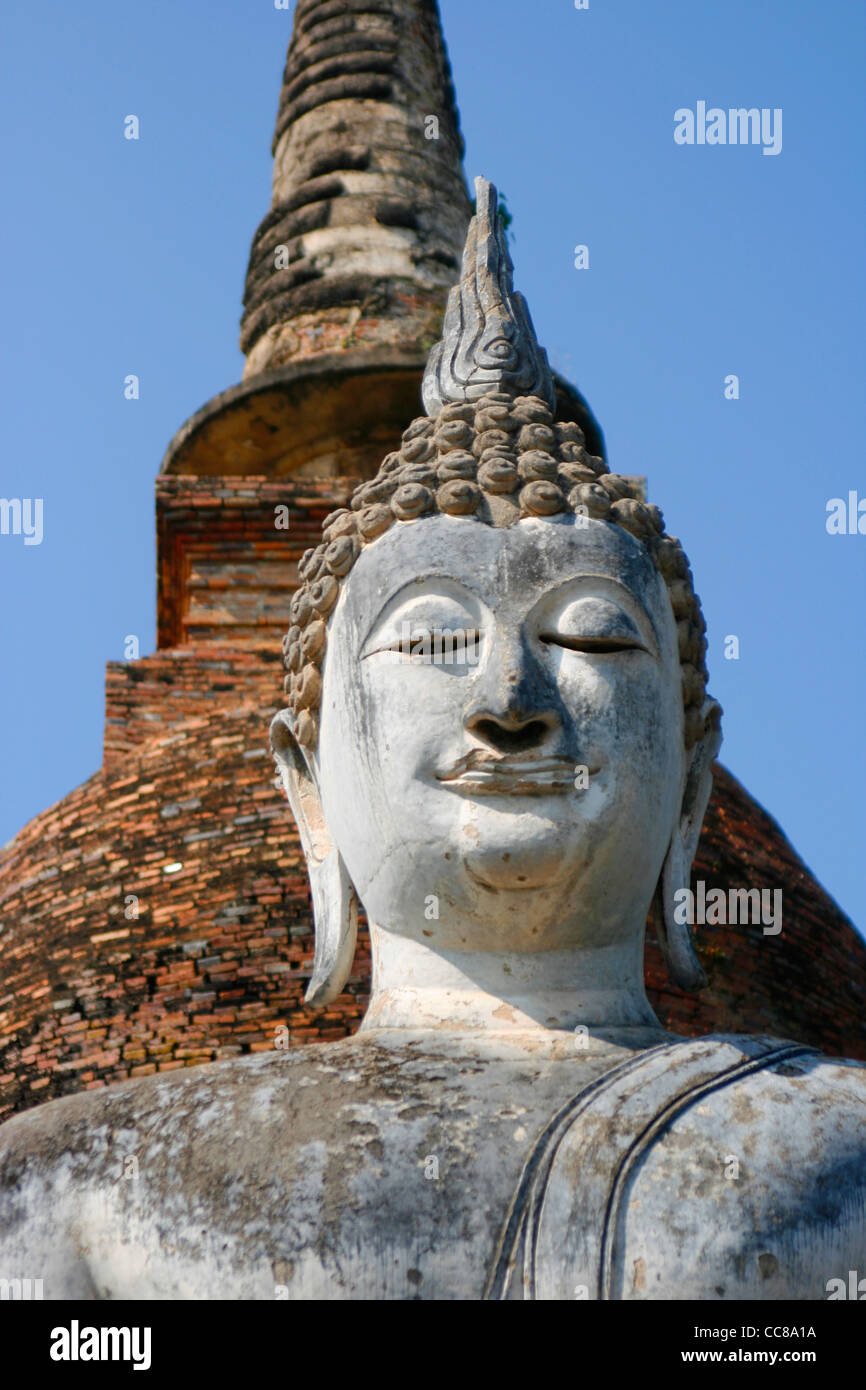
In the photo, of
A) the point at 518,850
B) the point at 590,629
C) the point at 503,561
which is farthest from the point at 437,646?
the point at 518,850

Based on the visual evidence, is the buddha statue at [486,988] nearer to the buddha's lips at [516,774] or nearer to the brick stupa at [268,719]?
the buddha's lips at [516,774]

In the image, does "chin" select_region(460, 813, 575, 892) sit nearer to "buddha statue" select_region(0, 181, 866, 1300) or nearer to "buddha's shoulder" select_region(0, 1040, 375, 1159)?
"buddha statue" select_region(0, 181, 866, 1300)

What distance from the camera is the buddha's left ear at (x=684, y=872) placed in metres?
6.32

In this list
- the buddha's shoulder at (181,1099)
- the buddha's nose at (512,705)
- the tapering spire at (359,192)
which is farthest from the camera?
the tapering spire at (359,192)

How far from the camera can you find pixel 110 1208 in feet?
17.5

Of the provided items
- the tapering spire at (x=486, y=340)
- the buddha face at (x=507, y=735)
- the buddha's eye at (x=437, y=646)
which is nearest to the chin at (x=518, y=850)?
the buddha face at (x=507, y=735)

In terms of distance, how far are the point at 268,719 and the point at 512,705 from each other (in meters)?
4.75

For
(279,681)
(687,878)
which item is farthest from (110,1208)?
(279,681)

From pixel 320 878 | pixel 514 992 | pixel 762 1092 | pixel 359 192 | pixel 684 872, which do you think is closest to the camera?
pixel 762 1092

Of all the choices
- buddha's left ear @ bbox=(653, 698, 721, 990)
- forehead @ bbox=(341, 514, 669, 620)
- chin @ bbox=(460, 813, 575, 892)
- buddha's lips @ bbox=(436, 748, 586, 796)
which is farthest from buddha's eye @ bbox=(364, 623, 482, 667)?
buddha's left ear @ bbox=(653, 698, 721, 990)

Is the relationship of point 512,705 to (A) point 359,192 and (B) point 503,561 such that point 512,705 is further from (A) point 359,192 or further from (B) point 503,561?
(A) point 359,192

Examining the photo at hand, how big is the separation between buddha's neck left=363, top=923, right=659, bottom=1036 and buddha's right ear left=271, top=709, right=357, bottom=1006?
1.43 feet

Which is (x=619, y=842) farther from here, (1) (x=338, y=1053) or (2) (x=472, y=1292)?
(2) (x=472, y=1292)

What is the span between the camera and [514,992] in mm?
5875
